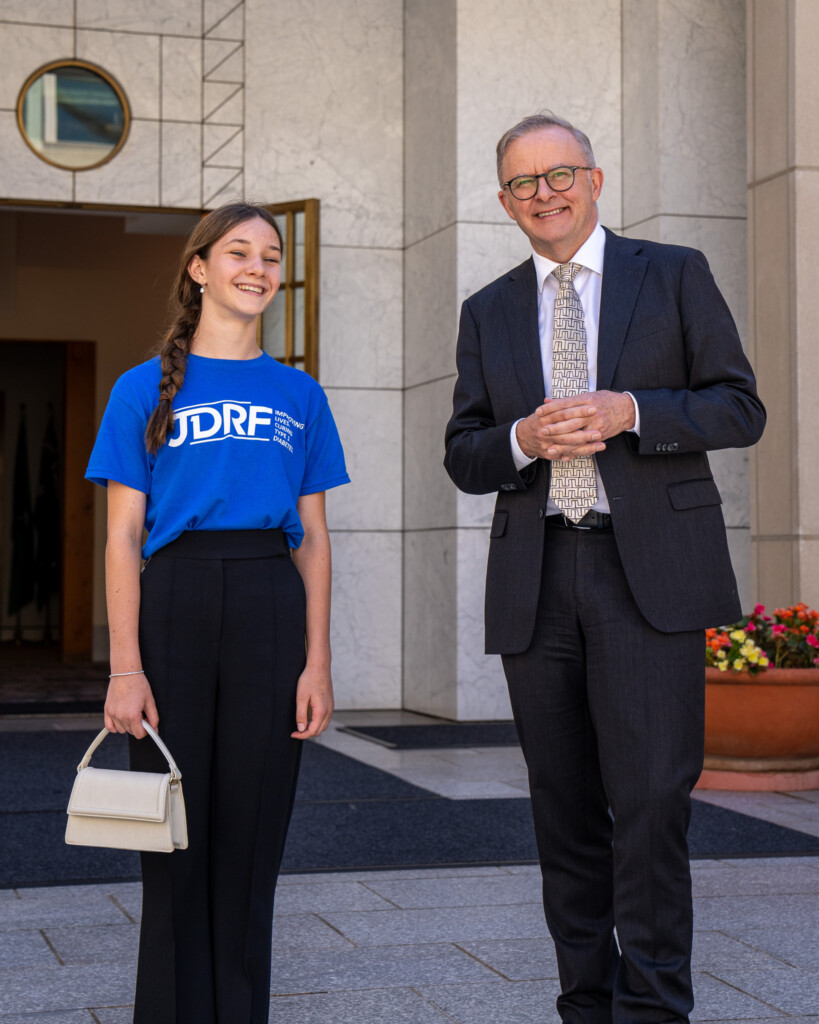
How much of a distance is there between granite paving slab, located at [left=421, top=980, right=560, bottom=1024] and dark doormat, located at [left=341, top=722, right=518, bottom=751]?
4.25 m

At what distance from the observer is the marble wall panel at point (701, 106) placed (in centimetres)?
831

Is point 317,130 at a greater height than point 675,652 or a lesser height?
greater

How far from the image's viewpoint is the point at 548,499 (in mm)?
2650

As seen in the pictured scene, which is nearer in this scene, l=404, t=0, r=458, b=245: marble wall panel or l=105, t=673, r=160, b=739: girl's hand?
l=105, t=673, r=160, b=739: girl's hand

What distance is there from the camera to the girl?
2.57 meters

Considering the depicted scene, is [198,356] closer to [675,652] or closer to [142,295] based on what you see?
[675,652]

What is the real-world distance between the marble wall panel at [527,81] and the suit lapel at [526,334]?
588cm

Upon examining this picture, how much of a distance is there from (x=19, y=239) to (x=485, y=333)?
11.2 metres

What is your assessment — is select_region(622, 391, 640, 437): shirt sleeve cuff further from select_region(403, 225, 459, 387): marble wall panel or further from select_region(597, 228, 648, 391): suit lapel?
select_region(403, 225, 459, 387): marble wall panel

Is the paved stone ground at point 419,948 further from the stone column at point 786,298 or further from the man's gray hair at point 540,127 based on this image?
the stone column at point 786,298

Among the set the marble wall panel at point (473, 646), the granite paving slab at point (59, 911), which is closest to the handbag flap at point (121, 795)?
the granite paving slab at point (59, 911)

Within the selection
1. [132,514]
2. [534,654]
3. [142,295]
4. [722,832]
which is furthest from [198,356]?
[142,295]

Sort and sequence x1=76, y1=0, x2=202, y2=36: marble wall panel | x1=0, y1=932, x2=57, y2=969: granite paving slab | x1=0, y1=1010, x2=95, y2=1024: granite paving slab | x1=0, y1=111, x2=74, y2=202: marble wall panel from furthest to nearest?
x1=76, y1=0, x2=202, y2=36: marble wall panel → x1=0, y1=111, x2=74, y2=202: marble wall panel → x1=0, y1=932, x2=57, y2=969: granite paving slab → x1=0, y1=1010, x2=95, y2=1024: granite paving slab

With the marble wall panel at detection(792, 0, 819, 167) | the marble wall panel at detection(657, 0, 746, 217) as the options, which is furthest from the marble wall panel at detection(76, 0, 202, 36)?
the marble wall panel at detection(792, 0, 819, 167)
